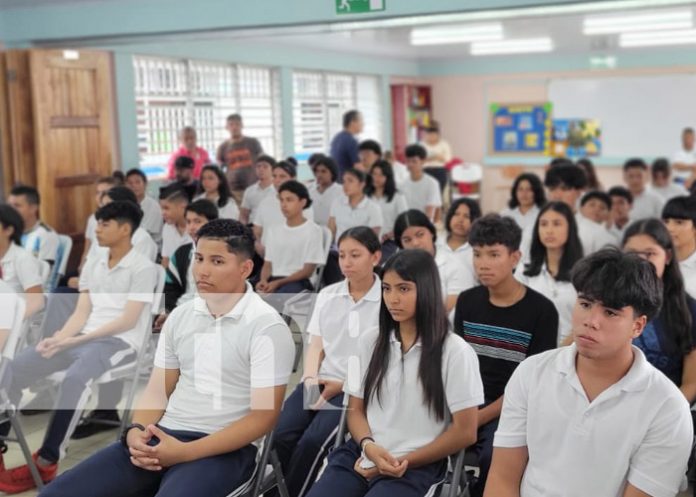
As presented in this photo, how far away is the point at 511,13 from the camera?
469cm

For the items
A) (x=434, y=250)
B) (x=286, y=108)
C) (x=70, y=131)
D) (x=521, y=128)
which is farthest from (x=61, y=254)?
(x=521, y=128)

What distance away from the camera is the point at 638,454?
1656mm

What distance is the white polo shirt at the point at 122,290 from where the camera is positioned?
11.7ft

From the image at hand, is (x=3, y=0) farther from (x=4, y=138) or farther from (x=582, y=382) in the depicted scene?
(x=582, y=382)

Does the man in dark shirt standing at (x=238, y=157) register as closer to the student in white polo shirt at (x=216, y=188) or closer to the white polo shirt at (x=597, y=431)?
the student in white polo shirt at (x=216, y=188)

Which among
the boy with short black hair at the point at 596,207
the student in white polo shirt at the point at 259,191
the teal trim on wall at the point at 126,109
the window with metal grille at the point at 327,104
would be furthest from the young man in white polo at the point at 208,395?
the window with metal grille at the point at 327,104

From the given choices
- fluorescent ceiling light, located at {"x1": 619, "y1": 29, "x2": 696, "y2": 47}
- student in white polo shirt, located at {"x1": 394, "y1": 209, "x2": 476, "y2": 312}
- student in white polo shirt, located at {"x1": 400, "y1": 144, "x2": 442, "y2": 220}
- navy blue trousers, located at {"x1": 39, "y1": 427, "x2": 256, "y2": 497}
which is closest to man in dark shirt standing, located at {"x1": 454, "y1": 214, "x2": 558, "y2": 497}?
student in white polo shirt, located at {"x1": 394, "y1": 209, "x2": 476, "y2": 312}

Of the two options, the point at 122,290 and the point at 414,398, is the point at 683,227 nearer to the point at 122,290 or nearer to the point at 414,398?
the point at 414,398

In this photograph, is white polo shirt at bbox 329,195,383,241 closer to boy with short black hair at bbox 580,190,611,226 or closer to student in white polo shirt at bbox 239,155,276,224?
student in white polo shirt at bbox 239,155,276,224

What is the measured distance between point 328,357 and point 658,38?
28.8 feet

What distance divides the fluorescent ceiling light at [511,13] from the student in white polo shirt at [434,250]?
1541mm

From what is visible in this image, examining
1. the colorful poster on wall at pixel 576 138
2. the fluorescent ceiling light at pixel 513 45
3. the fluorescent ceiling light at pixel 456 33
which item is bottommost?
the colorful poster on wall at pixel 576 138

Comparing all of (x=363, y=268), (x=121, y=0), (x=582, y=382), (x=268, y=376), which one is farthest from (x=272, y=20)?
(x=582, y=382)

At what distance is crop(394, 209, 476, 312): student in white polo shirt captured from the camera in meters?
3.47
